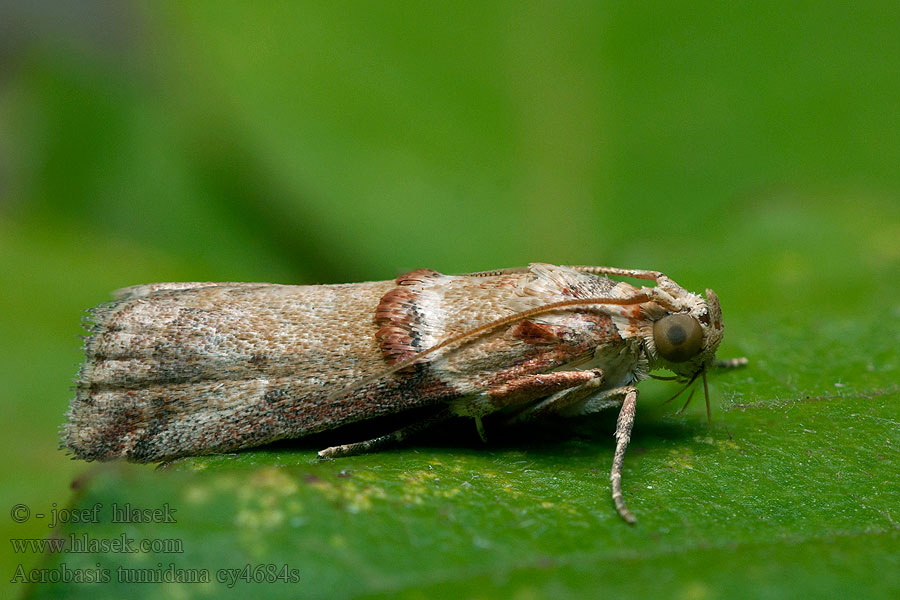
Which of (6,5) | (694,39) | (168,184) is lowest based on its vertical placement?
(168,184)

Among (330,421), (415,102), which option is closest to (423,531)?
(330,421)

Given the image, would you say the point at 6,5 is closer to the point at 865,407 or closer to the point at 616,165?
the point at 616,165

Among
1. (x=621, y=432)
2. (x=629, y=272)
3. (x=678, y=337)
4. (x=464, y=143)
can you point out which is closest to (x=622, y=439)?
(x=621, y=432)

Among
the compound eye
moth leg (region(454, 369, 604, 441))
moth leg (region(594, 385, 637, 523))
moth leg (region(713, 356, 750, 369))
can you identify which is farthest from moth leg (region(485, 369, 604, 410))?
moth leg (region(713, 356, 750, 369))

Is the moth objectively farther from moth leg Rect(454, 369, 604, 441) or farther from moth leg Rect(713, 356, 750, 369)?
moth leg Rect(713, 356, 750, 369)

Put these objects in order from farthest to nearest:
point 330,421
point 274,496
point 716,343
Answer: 1. point 716,343
2. point 330,421
3. point 274,496

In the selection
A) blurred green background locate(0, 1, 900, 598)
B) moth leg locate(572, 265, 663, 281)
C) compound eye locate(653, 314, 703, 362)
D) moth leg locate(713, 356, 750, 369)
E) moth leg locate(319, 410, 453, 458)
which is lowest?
moth leg locate(319, 410, 453, 458)

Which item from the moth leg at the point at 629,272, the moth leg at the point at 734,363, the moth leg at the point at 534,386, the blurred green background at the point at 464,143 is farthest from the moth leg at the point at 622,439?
the blurred green background at the point at 464,143

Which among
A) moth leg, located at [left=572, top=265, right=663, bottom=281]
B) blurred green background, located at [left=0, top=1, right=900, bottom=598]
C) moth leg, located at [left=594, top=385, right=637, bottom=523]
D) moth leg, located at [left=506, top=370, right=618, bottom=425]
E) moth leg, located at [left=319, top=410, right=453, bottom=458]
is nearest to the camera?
moth leg, located at [left=594, top=385, right=637, bottom=523]
